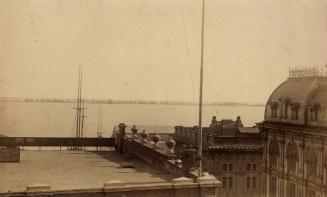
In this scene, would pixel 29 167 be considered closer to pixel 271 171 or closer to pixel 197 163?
pixel 197 163

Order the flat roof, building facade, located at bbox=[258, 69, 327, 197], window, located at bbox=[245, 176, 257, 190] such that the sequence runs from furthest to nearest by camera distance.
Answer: window, located at bbox=[245, 176, 257, 190]
building facade, located at bbox=[258, 69, 327, 197]
the flat roof

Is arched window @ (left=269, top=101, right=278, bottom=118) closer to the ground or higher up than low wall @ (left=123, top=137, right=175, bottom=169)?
higher up

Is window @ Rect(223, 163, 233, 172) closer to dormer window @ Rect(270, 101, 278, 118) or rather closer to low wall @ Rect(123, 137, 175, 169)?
dormer window @ Rect(270, 101, 278, 118)

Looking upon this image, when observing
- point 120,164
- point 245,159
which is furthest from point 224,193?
point 120,164

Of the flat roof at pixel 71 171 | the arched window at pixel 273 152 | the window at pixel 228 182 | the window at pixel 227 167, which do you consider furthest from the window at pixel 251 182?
the flat roof at pixel 71 171

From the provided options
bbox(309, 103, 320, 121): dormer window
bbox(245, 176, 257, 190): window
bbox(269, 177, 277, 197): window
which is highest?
bbox(309, 103, 320, 121): dormer window

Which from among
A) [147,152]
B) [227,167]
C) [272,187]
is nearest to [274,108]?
[272,187]

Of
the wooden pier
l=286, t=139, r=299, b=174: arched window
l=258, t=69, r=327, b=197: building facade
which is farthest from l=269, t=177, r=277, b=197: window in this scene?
the wooden pier
